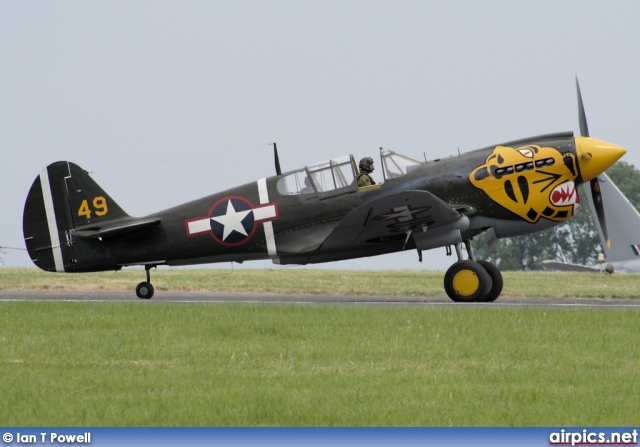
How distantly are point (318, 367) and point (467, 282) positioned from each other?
7.95 m

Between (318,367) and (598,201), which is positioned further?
(598,201)

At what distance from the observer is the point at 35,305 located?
14.2 m

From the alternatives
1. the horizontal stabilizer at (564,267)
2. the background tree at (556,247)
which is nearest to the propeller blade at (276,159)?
the horizontal stabilizer at (564,267)

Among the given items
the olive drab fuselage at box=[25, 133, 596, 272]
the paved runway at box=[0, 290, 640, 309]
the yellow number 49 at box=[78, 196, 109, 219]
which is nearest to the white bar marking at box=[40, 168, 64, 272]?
the olive drab fuselage at box=[25, 133, 596, 272]

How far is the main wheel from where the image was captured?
1625 cm

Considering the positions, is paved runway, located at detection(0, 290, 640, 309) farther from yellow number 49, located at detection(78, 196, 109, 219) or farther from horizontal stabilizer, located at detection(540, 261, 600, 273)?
horizontal stabilizer, located at detection(540, 261, 600, 273)

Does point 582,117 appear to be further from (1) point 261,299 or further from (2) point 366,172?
(1) point 261,299

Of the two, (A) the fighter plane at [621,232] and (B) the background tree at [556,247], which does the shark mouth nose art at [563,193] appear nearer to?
(A) the fighter plane at [621,232]

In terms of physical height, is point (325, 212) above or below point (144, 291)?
above

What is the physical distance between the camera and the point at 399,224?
16.2 meters

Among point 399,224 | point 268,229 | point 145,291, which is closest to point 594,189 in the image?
point 399,224

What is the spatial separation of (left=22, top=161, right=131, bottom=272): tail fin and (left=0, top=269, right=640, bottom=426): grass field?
4.42 meters

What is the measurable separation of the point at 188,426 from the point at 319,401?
3.94ft

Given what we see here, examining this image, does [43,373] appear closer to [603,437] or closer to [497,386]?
[497,386]
